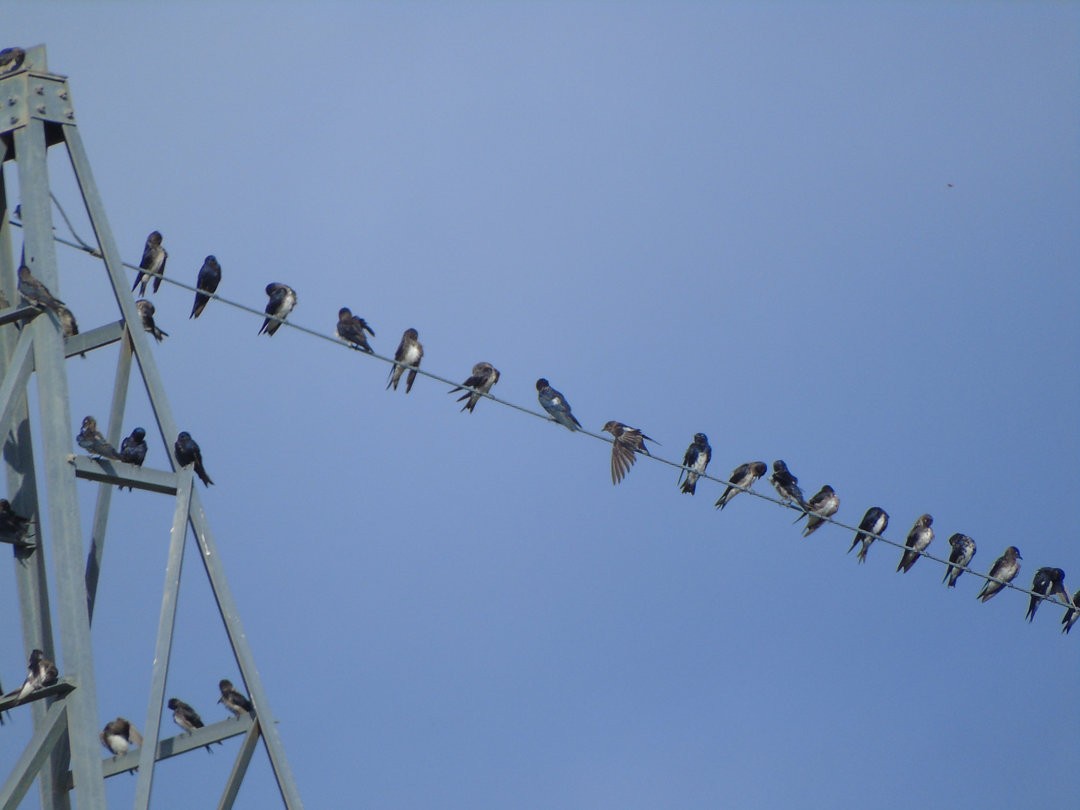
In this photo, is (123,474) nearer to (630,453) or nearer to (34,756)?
(34,756)

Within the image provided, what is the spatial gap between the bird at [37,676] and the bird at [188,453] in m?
1.33

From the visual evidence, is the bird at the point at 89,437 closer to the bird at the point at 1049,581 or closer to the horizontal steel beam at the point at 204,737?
the horizontal steel beam at the point at 204,737

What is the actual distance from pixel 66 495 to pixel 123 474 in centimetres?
46

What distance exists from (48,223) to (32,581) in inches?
80.3

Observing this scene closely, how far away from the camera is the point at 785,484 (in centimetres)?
2075

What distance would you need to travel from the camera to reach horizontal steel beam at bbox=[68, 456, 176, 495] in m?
8.93

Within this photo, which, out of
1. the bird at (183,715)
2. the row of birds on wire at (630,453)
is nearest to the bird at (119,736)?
the bird at (183,715)

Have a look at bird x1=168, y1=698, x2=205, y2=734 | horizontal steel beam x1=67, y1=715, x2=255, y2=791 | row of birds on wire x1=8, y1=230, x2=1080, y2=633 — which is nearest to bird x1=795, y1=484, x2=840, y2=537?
row of birds on wire x1=8, y1=230, x2=1080, y2=633

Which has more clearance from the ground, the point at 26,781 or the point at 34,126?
the point at 34,126

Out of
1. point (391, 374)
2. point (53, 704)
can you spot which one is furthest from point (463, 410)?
point (53, 704)

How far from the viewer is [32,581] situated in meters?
9.38

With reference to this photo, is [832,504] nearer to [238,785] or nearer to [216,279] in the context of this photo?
[216,279]

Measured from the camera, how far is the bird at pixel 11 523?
361 inches

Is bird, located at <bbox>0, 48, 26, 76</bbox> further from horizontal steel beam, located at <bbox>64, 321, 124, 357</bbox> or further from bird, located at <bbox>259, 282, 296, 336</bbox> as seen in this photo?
bird, located at <bbox>259, 282, 296, 336</bbox>
